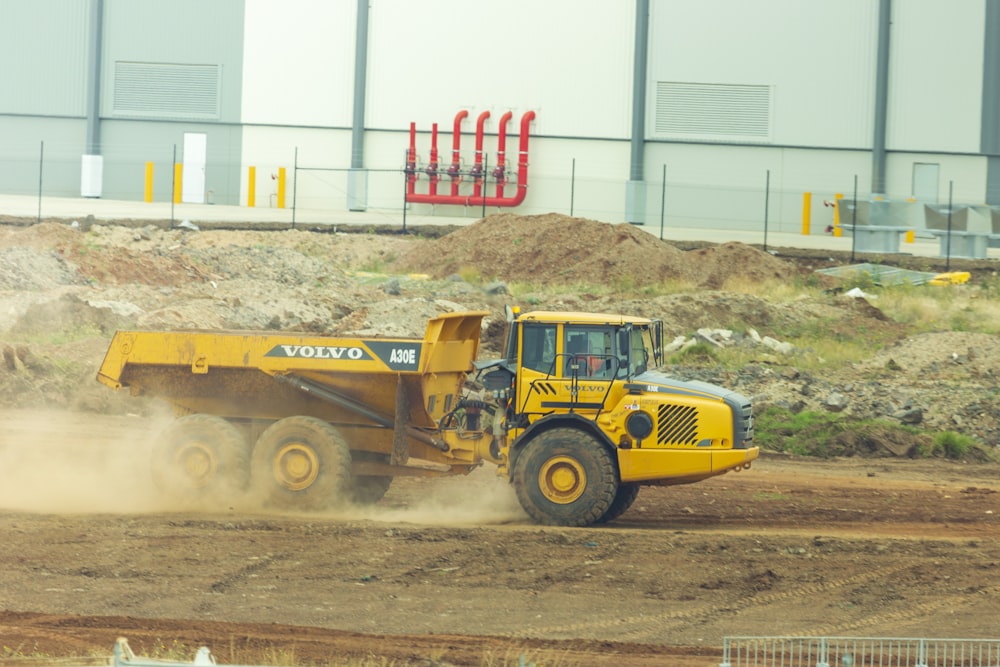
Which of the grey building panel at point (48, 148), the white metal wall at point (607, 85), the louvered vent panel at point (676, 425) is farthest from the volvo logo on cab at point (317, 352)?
the grey building panel at point (48, 148)

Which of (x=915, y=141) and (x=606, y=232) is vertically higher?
(x=915, y=141)

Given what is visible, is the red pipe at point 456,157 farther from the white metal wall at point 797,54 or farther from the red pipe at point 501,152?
the white metal wall at point 797,54

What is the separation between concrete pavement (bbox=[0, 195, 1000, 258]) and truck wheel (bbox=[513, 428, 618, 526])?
26932 millimetres

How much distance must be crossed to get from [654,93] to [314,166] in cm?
1201

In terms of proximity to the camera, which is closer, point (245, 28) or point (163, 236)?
point (163, 236)

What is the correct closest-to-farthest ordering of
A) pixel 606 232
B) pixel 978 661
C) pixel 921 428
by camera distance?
pixel 978 661, pixel 921 428, pixel 606 232

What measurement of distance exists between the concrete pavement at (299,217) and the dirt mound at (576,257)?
5.84m

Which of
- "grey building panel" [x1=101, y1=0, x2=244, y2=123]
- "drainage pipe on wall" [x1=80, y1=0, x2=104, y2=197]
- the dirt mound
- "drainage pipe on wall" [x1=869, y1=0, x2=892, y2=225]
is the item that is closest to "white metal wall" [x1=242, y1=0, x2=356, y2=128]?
"grey building panel" [x1=101, y1=0, x2=244, y2=123]

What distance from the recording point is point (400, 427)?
14000 mm

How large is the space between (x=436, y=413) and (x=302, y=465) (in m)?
1.55

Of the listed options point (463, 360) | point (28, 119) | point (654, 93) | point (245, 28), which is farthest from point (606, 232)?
point (28, 119)

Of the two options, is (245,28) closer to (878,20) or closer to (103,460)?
(878,20)

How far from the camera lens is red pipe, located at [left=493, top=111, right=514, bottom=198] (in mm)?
43719

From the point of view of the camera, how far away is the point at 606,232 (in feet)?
113
